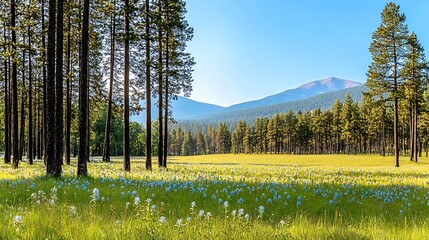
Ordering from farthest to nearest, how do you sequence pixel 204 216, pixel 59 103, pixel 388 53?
pixel 388 53
pixel 59 103
pixel 204 216

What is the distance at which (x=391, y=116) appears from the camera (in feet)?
272

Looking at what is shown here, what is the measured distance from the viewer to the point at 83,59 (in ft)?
40.2

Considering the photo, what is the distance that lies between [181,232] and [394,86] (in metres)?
38.3

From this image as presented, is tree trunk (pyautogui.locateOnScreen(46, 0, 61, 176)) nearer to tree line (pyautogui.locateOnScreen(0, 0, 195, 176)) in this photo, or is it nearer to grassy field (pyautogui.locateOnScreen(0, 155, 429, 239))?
tree line (pyautogui.locateOnScreen(0, 0, 195, 176))

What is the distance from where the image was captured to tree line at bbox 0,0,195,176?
12172 millimetres

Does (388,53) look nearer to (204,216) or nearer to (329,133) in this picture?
(204,216)

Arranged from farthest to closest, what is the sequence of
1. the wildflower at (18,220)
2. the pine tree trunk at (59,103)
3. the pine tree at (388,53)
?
the pine tree at (388,53) < the pine tree trunk at (59,103) < the wildflower at (18,220)

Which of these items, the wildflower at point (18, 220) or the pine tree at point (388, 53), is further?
the pine tree at point (388, 53)

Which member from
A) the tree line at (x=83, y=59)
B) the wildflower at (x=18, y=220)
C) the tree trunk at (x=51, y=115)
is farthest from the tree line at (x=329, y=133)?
the wildflower at (x=18, y=220)

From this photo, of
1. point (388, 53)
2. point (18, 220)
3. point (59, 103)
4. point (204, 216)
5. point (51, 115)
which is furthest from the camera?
point (388, 53)

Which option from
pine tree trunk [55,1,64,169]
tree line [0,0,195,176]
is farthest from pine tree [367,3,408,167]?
pine tree trunk [55,1,64,169]

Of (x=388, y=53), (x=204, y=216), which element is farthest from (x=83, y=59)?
(x=388, y=53)

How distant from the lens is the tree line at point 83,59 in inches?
479

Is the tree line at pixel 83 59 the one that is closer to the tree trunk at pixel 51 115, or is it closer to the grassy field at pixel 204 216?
the tree trunk at pixel 51 115
